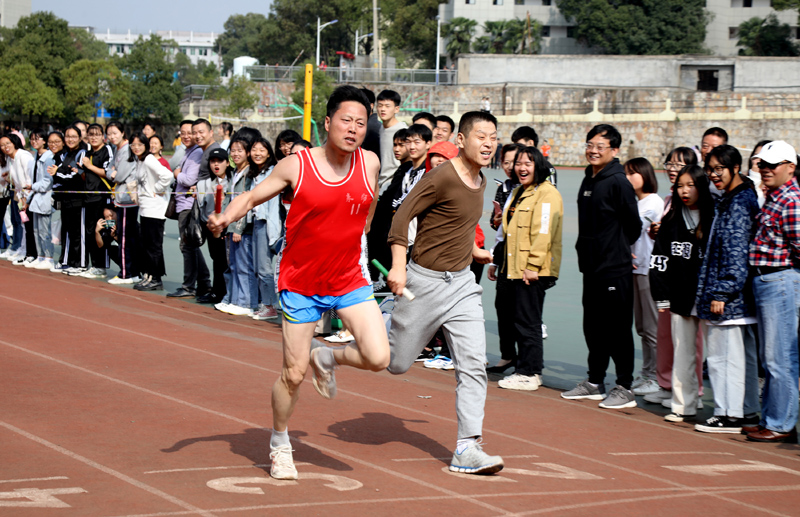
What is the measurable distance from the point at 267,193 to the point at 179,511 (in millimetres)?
1733

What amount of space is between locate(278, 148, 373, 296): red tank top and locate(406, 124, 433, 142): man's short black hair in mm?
3765

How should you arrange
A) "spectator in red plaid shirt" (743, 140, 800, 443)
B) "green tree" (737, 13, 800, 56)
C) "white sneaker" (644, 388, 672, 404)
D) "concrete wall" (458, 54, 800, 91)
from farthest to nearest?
"green tree" (737, 13, 800, 56) < "concrete wall" (458, 54, 800, 91) < "white sneaker" (644, 388, 672, 404) < "spectator in red plaid shirt" (743, 140, 800, 443)

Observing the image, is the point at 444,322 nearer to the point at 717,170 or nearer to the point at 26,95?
the point at 717,170

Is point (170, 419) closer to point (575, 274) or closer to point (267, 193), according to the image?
point (267, 193)

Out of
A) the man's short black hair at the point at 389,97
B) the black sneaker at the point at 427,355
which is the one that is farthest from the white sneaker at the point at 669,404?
the man's short black hair at the point at 389,97

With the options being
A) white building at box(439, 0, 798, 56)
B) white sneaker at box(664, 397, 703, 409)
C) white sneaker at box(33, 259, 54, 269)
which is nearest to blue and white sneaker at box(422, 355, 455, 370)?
white sneaker at box(664, 397, 703, 409)

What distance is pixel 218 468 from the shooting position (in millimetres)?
5121

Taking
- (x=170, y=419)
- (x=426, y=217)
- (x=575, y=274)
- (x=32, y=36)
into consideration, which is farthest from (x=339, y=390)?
(x=32, y=36)

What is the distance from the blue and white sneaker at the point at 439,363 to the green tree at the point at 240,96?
56505 millimetres

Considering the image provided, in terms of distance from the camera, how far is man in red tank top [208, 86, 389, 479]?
498cm

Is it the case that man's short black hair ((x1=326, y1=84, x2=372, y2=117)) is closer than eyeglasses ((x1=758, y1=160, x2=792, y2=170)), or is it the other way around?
man's short black hair ((x1=326, y1=84, x2=372, y2=117))

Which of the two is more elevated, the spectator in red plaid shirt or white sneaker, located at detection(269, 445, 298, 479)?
the spectator in red plaid shirt

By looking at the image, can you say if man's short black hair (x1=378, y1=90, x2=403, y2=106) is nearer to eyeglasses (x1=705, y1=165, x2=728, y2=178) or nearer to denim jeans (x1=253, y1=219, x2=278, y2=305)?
denim jeans (x1=253, y1=219, x2=278, y2=305)

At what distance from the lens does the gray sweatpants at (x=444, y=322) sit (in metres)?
5.44
